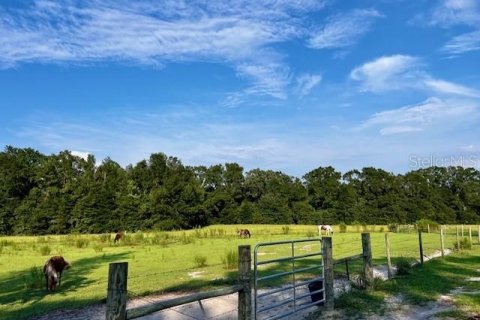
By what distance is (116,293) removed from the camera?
4219mm

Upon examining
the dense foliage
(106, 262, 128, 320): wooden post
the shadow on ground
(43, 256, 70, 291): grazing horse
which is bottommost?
the shadow on ground

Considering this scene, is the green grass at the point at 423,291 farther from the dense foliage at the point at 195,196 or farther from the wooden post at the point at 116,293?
the dense foliage at the point at 195,196

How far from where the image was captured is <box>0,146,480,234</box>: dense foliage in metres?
62.0

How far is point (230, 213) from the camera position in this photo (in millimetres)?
72750

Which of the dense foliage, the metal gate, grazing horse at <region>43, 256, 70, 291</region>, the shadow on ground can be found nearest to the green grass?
the metal gate

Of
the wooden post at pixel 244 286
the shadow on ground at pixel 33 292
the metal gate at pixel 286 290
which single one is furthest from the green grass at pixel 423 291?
the shadow on ground at pixel 33 292

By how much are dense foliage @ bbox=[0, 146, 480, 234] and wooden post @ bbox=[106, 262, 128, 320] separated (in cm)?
5998

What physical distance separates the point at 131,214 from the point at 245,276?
198ft

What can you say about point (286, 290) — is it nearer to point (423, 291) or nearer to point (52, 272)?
point (423, 291)

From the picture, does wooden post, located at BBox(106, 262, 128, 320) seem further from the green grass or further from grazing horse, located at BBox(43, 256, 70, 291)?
grazing horse, located at BBox(43, 256, 70, 291)

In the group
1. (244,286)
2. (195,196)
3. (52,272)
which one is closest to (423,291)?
(244,286)

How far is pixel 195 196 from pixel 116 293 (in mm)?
66753

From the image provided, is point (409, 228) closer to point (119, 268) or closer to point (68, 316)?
point (68, 316)

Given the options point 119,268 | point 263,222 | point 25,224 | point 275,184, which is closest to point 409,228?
point 263,222
